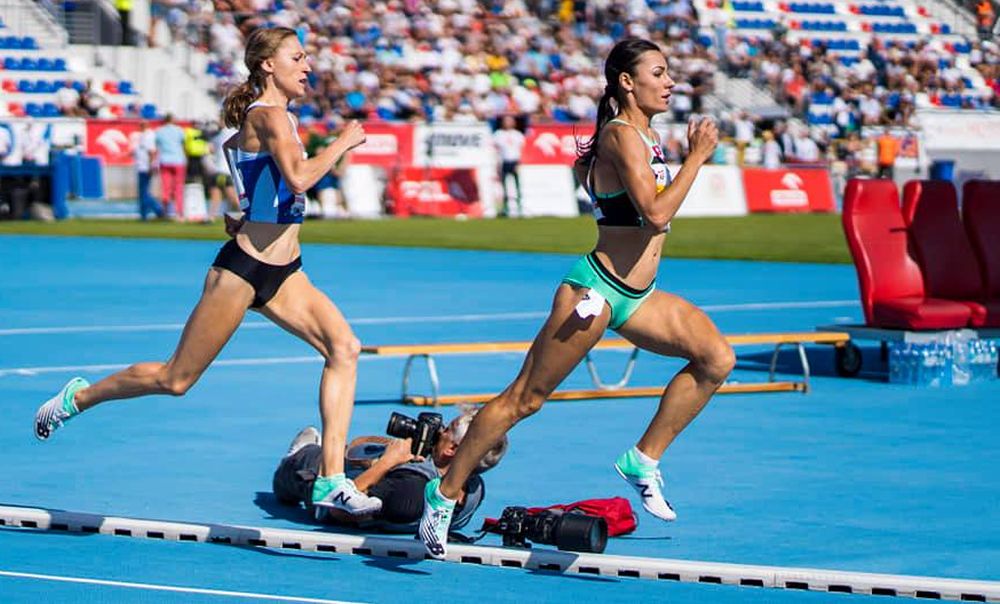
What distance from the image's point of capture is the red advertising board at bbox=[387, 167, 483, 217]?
41750 millimetres

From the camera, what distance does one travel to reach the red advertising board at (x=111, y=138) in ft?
134

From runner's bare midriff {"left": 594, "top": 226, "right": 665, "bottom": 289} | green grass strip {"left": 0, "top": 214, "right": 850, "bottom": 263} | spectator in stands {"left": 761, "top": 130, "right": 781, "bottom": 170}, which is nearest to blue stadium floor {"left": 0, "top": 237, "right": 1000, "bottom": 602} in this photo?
runner's bare midriff {"left": 594, "top": 226, "right": 665, "bottom": 289}

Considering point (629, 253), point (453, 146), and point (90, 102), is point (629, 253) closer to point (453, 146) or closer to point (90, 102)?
point (453, 146)

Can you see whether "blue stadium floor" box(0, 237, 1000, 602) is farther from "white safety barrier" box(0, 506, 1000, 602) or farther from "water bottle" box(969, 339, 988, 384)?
"water bottle" box(969, 339, 988, 384)

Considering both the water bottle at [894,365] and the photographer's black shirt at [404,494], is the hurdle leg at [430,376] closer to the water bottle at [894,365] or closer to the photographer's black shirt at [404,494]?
the water bottle at [894,365]

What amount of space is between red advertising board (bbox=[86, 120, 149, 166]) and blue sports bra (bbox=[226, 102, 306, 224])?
32.6 m

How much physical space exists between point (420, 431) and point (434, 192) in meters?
33.3

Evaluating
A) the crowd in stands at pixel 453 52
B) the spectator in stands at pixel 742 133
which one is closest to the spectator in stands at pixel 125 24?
the crowd in stands at pixel 453 52

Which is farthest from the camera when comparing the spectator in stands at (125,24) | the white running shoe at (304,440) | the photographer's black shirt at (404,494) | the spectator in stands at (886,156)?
the spectator in stands at (125,24)

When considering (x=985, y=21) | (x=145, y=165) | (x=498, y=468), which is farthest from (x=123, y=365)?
(x=985, y=21)

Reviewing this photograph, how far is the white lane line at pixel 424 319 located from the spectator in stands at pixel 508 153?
19363mm

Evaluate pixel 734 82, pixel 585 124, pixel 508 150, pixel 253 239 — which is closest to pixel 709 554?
pixel 253 239

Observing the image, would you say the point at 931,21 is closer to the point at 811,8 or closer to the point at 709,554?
the point at 811,8

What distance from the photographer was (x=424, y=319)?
19.9m
